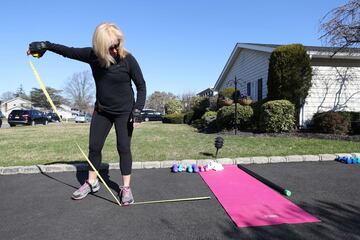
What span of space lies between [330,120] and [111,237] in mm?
9742

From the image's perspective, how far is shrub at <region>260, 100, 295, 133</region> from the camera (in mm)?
11070

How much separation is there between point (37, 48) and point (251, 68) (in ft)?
52.6

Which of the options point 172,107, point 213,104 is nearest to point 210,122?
point 213,104

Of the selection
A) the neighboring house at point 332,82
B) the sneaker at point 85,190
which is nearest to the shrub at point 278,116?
the neighboring house at point 332,82

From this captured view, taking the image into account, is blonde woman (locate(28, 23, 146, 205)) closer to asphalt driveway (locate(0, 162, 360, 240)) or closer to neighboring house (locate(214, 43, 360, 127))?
asphalt driveway (locate(0, 162, 360, 240))

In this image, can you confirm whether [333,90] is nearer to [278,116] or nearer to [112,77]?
[278,116]

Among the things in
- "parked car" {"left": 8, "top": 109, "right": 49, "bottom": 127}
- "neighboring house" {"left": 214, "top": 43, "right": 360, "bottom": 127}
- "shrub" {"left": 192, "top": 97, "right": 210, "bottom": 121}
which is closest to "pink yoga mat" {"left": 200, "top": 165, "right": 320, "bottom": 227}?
"neighboring house" {"left": 214, "top": 43, "right": 360, "bottom": 127}

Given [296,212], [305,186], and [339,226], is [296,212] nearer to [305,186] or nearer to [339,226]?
[339,226]

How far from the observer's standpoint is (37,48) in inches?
155

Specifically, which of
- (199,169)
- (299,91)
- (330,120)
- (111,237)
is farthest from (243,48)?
(111,237)

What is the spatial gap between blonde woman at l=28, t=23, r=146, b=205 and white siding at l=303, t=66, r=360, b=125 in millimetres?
10976

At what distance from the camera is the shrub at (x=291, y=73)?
1207 cm

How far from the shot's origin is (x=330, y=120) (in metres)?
11.0

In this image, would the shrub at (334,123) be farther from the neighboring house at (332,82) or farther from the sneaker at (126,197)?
the sneaker at (126,197)
